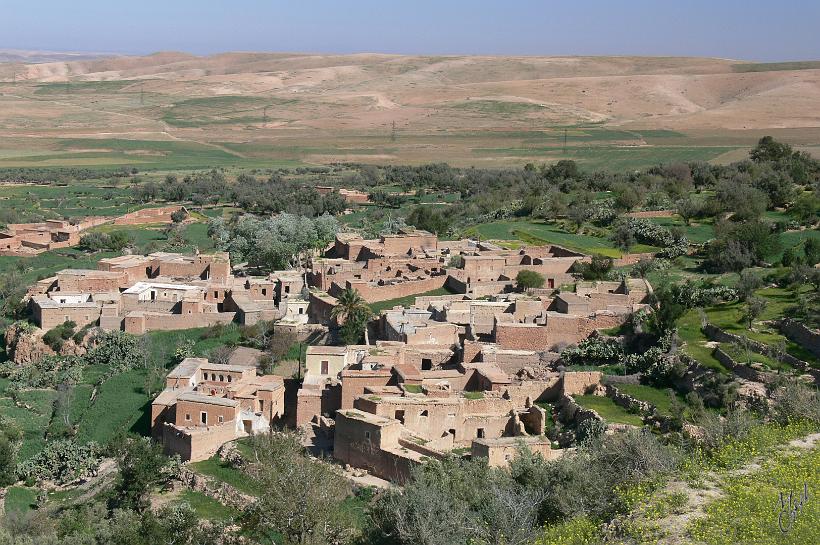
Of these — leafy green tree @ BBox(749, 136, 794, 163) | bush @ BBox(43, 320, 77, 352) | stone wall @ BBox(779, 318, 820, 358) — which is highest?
leafy green tree @ BBox(749, 136, 794, 163)

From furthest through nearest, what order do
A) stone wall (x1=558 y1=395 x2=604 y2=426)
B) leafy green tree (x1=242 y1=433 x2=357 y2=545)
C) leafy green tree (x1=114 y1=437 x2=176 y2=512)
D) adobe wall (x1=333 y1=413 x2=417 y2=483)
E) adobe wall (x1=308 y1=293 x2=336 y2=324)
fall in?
adobe wall (x1=308 y1=293 x2=336 y2=324) → stone wall (x1=558 y1=395 x2=604 y2=426) → leafy green tree (x1=114 y1=437 x2=176 y2=512) → adobe wall (x1=333 y1=413 x2=417 y2=483) → leafy green tree (x1=242 y1=433 x2=357 y2=545)

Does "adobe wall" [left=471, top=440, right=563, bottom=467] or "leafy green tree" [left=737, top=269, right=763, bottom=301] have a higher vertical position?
"leafy green tree" [left=737, top=269, right=763, bottom=301]

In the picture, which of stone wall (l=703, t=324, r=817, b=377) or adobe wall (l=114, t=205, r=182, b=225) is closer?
stone wall (l=703, t=324, r=817, b=377)

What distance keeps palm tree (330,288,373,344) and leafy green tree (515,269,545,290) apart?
4.98 meters

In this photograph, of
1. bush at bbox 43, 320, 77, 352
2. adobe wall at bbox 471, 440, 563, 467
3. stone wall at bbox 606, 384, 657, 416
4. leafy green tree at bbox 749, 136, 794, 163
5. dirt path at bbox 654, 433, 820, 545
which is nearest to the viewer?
dirt path at bbox 654, 433, 820, 545

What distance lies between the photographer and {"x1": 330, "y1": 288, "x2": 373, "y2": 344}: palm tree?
1143 inches

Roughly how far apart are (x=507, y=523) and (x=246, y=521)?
499 cm

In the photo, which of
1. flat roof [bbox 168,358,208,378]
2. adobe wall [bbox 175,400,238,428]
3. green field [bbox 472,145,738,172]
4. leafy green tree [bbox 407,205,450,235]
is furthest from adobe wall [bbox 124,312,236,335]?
green field [bbox 472,145,738,172]

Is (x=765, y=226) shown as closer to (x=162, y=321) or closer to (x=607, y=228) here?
(x=607, y=228)

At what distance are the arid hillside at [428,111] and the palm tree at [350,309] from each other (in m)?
61.5

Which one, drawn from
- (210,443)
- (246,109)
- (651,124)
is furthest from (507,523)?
(246,109)

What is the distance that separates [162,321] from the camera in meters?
32.0

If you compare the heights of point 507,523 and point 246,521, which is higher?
point 507,523

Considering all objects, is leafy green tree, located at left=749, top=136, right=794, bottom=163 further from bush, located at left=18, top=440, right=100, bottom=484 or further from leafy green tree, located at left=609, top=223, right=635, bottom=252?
bush, located at left=18, top=440, right=100, bottom=484
